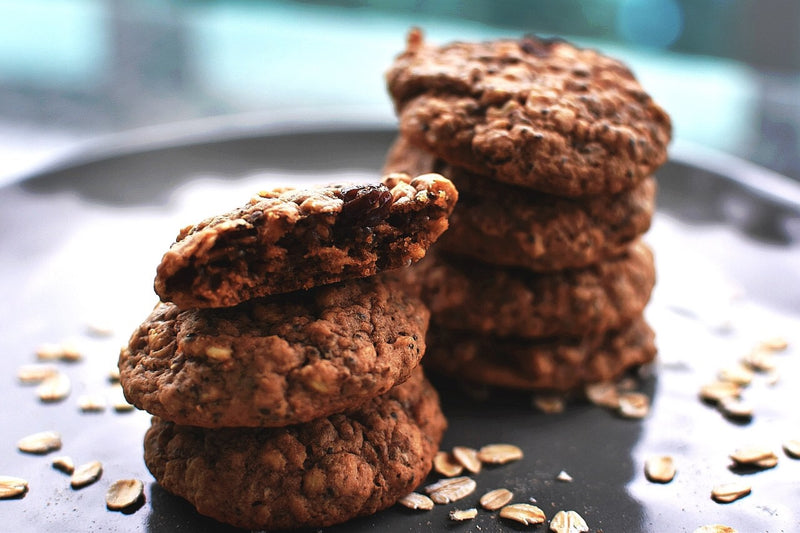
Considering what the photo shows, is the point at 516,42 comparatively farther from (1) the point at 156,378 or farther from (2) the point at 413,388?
(1) the point at 156,378

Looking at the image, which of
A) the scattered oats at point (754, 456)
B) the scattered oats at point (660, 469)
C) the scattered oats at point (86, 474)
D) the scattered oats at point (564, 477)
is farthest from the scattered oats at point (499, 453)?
the scattered oats at point (86, 474)

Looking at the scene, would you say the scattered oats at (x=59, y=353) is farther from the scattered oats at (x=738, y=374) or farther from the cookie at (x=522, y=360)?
the scattered oats at (x=738, y=374)

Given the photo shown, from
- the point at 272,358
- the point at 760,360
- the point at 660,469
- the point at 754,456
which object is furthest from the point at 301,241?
the point at 760,360

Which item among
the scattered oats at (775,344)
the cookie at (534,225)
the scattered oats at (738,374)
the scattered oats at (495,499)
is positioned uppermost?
the cookie at (534,225)

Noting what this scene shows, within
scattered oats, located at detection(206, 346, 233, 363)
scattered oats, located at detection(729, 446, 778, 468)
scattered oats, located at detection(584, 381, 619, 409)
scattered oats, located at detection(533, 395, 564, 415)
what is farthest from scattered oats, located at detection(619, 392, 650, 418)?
scattered oats, located at detection(206, 346, 233, 363)

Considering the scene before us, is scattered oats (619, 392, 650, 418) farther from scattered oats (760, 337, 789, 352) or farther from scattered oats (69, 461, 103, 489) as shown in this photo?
scattered oats (69, 461, 103, 489)
